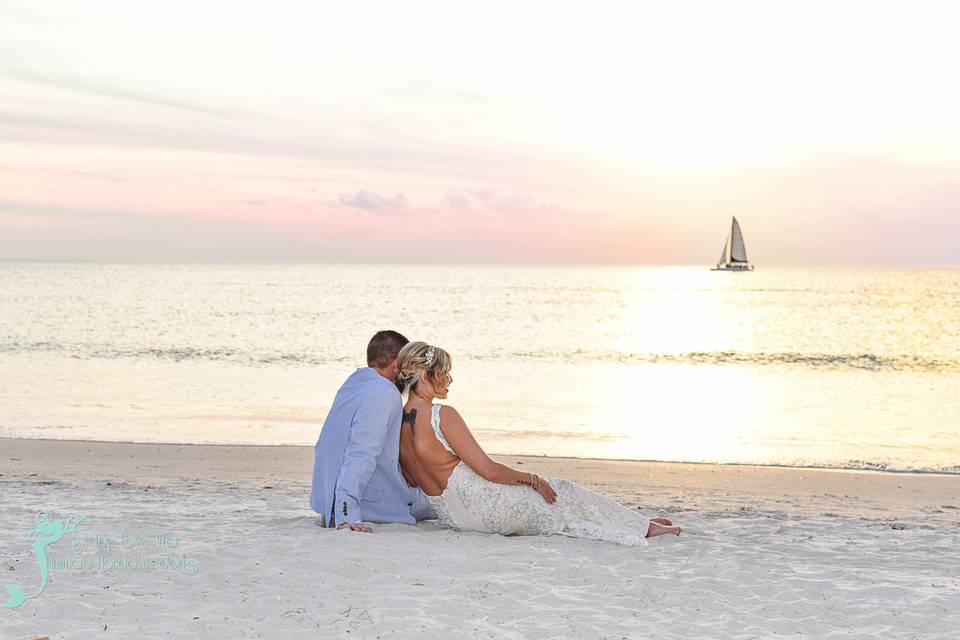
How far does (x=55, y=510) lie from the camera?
686cm

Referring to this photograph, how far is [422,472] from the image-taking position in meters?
6.09

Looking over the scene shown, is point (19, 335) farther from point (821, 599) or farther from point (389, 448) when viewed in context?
point (821, 599)

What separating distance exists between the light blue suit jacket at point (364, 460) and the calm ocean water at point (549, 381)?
6549 mm

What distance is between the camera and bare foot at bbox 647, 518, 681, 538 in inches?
245

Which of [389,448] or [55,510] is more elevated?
[389,448]

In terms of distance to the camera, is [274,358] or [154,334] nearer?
[274,358]

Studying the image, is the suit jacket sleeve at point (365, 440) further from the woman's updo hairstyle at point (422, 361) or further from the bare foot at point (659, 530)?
the bare foot at point (659, 530)

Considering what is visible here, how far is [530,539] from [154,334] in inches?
1337

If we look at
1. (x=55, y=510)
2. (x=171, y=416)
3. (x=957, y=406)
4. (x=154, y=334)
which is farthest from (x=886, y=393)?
(x=154, y=334)

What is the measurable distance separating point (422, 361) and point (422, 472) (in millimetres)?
835

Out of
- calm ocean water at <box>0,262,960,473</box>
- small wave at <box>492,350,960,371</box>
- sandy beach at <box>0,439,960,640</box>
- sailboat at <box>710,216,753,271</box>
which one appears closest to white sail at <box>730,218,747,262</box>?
sailboat at <box>710,216,753,271</box>

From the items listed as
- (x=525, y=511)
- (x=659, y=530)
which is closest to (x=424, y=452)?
(x=525, y=511)

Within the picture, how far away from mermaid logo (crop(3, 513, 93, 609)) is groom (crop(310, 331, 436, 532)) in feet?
5.42

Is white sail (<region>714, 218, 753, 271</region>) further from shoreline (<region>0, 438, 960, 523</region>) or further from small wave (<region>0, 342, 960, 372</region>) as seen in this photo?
shoreline (<region>0, 438, 960, 523</region>)
